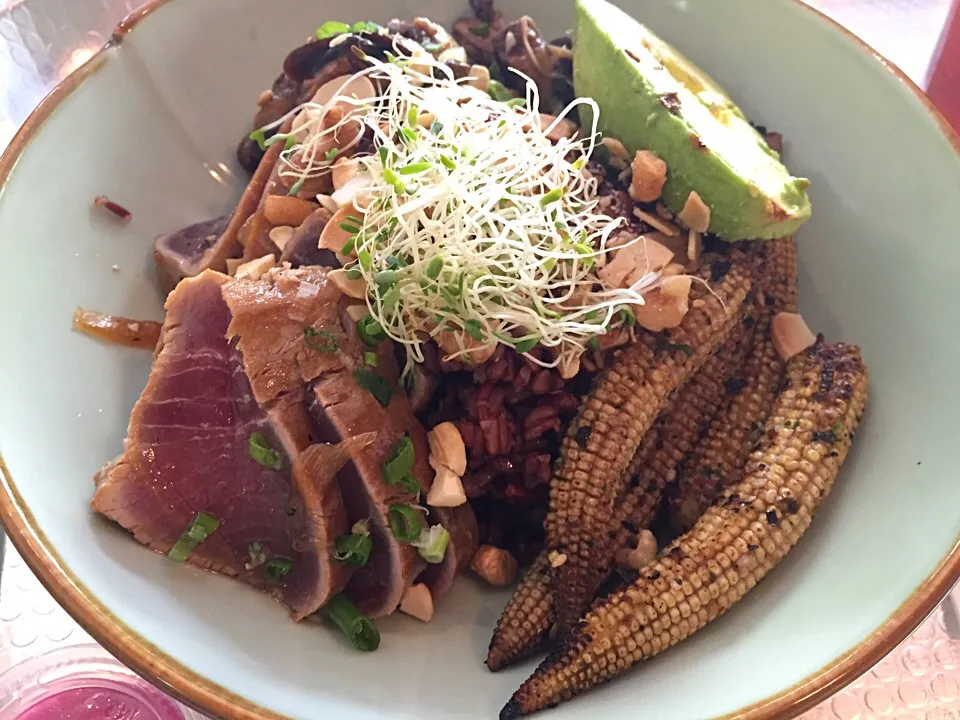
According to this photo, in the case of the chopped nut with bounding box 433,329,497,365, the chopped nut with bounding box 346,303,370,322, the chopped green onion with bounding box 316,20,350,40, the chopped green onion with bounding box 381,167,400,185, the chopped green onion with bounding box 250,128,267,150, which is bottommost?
the chopped nut with bounding box 433,329,497,365

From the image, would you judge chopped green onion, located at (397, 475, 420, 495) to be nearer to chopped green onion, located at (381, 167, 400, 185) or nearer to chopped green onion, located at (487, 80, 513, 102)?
chopped green onion, located at (381, 167, 400, 185)

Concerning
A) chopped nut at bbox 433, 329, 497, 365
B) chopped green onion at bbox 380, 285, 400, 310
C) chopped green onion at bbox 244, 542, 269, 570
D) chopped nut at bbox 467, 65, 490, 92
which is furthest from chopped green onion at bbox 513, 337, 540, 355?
chopped nut at bbox 467, 65, 490, 92

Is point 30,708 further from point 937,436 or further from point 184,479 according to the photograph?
point 937,436

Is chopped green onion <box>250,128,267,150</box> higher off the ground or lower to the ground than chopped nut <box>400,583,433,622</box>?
higher

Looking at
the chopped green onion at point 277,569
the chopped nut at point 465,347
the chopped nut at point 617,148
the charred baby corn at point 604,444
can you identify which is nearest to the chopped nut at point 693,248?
the charred baby corn at point 604,444

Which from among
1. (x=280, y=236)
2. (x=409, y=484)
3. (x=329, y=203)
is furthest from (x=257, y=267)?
(x=409, y=484)

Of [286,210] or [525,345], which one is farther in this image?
[286,210]

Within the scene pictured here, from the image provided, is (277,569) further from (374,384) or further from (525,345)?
(525,345)
